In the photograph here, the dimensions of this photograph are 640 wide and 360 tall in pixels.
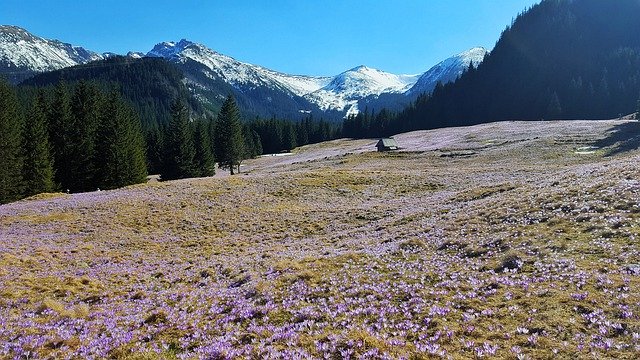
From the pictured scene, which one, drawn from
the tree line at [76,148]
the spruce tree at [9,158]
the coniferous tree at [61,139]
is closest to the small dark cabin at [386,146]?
the tree line at [76,148]

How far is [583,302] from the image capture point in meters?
9.64

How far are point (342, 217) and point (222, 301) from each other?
21.6 metres

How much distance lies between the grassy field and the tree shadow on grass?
3875 cm

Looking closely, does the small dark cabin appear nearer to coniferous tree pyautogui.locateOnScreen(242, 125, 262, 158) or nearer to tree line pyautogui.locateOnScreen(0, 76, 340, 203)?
tree line pyautogui.locateOnScreen(0, 76, 340, 203)

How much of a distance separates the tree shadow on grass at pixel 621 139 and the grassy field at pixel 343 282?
3875 centimetres

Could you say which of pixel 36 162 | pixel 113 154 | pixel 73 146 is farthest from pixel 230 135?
pixel 36 162

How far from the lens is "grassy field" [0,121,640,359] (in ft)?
29.5

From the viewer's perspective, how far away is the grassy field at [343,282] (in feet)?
29.5

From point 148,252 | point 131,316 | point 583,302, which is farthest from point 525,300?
point 148,252

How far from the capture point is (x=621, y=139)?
6519 cm

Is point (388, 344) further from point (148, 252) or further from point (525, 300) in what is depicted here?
point (148, 252)

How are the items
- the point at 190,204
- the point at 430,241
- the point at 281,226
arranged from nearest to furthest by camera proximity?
1. the point at 430,241
2. the point at 281,226
3. the point at 190,204

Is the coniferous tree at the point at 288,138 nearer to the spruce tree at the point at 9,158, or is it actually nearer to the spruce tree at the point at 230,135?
the spruce tree at the point at 230,135

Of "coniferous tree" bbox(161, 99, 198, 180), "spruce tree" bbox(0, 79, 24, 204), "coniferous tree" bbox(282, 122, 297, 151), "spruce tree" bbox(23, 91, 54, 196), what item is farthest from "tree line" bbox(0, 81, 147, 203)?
"coniferous tree" bbox(282, 122, 297, 151)
